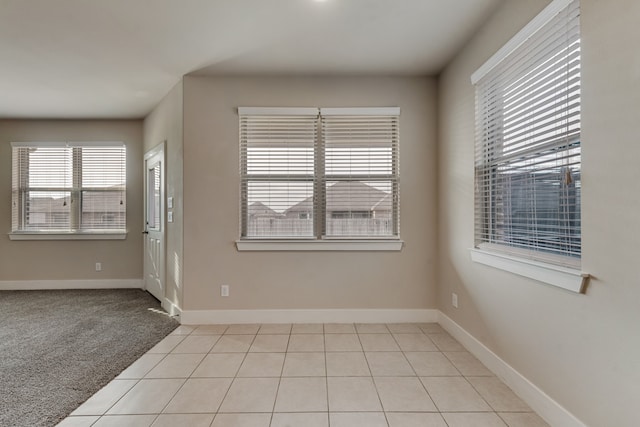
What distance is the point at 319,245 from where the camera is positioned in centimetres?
337

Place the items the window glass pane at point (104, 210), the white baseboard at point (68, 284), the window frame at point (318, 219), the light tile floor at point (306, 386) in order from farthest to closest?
the window glass pane at point (104, 210) < the white baseboard at point (68, 284) < the window frame at point (318, 219) < the light tile floor at point (306, 386)

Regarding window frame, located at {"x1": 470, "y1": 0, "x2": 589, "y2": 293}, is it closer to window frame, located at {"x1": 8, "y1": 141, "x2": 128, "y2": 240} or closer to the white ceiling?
the white ceiling

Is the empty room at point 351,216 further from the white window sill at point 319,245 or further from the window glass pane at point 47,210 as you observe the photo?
the window glass pane at point 47,210

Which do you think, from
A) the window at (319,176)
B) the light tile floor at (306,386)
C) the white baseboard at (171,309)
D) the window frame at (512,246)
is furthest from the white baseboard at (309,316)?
the window frame at (512,246)

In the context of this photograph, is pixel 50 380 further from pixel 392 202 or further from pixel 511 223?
pixel 511 223

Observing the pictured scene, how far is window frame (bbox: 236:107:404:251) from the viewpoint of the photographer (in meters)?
3.35

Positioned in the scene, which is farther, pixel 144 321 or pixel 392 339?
pixel 144 321

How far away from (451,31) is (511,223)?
1.61m

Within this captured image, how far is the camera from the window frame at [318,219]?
335cm

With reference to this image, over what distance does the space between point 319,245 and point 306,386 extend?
146cm

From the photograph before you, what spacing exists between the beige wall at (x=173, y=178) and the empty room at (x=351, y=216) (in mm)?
42

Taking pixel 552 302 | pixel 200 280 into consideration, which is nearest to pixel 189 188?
pixel 200 280

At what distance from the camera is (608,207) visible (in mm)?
1458

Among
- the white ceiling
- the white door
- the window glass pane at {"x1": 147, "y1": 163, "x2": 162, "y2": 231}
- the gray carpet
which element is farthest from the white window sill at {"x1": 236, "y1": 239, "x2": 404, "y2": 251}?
the white ceiling
